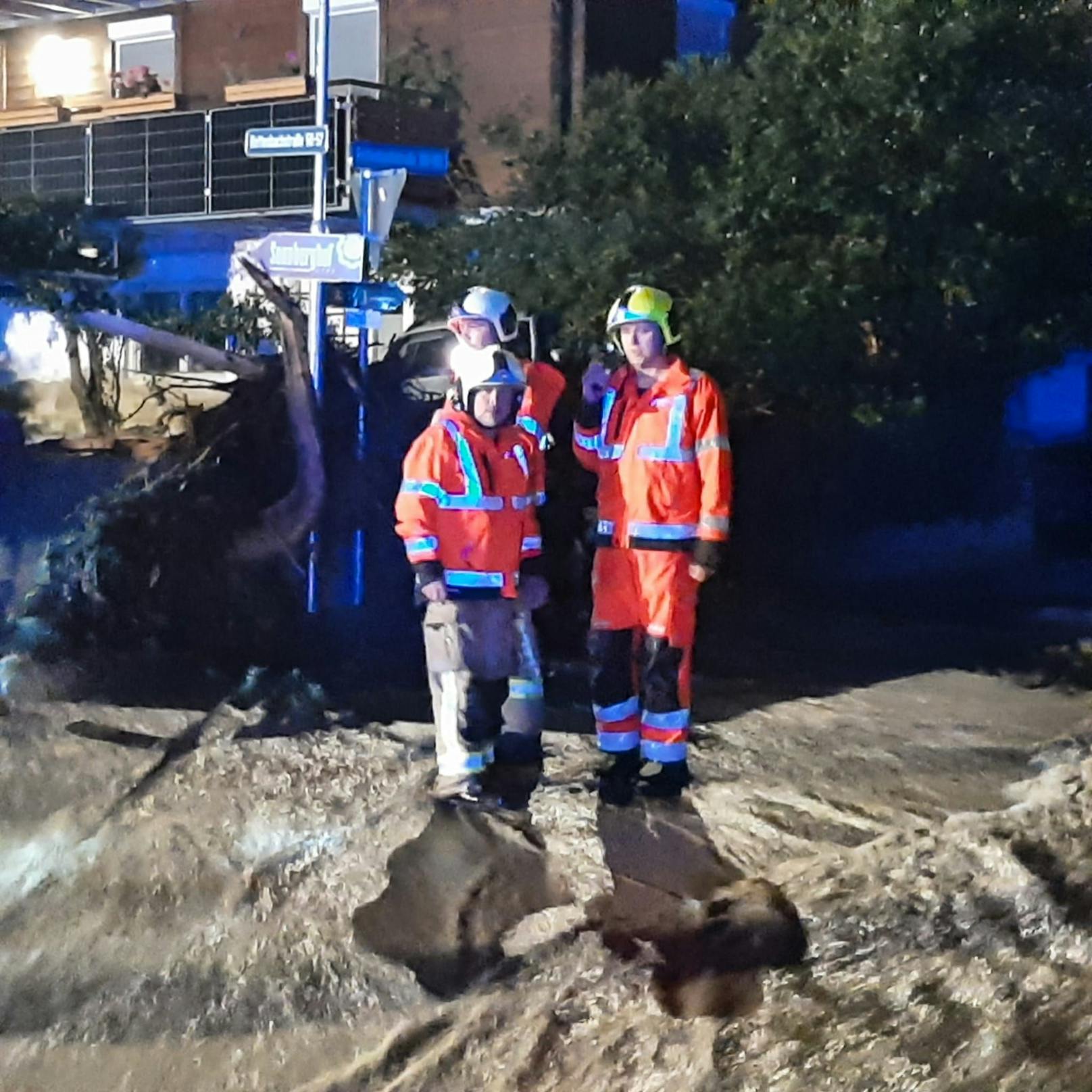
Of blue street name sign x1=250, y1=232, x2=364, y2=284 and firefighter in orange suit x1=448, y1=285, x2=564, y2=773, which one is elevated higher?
blue street name sign x1=250, y1=232, x2=364, y2=284

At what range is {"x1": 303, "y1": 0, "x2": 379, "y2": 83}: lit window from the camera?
482 inches

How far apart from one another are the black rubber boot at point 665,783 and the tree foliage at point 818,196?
357 centimetres

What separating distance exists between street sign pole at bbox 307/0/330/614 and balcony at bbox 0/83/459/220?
1875 mm

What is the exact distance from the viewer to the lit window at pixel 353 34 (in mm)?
12242

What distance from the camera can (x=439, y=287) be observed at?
8500 mm

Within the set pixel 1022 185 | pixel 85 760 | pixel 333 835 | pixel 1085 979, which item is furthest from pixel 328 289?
pixel 1085 979

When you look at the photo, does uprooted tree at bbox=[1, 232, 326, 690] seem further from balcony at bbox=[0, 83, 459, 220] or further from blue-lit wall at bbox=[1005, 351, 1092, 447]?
blue-lit wall at bbox=[1005, 351, 1092, 447]

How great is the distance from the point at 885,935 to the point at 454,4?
994 centimetres

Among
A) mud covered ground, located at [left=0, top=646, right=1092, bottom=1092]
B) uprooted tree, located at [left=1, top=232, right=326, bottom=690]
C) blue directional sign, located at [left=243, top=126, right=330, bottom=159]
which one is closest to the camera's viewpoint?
mud covered ground, located at [left=0, top=646, right=1092, bottom=1092]

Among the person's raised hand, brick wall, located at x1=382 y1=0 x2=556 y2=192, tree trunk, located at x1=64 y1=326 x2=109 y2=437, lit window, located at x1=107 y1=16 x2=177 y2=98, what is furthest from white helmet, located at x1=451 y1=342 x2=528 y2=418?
lit window, located at x1=107 y1=16 x2=177 y2=98

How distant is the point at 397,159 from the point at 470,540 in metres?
2.77

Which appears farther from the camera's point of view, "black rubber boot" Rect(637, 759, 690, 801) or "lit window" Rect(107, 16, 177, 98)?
"lit window" Rect(107, 16, 177, 98)

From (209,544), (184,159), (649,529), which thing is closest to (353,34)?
(184,159)

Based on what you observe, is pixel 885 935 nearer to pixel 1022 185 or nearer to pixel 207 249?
pixel 1022 185
